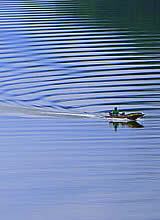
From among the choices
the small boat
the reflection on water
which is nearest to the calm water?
the reflection on water

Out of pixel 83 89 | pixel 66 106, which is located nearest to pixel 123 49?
pixel 83 89

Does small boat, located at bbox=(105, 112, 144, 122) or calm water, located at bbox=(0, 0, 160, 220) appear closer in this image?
Answer: calm water, located at bbox=(0, 0, 160, 220)

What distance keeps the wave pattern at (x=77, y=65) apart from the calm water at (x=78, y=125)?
5 centimetres

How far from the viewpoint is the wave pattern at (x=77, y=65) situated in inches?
1613

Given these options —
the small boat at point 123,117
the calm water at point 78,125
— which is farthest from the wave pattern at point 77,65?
the small boat at point 123,117

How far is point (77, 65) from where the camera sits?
49.1 metres

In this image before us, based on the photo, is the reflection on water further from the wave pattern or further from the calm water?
the wave pattern

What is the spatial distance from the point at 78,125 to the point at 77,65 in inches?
487

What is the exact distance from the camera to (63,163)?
3238cm

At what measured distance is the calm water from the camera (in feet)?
94.0

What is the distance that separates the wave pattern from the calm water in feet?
0.17

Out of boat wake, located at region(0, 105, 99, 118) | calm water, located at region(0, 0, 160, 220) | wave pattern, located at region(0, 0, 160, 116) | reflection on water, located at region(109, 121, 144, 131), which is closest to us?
calm water, located at region(0, 0, 160, 220)

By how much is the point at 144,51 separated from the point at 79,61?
15.2 feet

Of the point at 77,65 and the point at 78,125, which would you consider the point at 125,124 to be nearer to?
the point at 78,125
